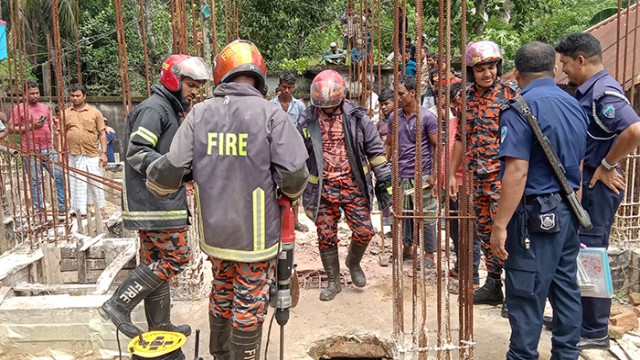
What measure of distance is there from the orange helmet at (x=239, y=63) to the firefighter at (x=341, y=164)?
1497mm

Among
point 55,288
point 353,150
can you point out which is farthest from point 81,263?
point 353,150

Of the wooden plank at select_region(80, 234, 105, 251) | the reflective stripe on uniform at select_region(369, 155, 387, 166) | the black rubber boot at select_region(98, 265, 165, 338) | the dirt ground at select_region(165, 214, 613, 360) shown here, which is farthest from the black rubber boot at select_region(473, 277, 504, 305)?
the wooden plank at select_region(80, 234, 105, 251)

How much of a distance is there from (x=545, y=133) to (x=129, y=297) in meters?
2.70

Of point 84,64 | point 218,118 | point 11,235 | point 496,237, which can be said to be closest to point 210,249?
point 218,118

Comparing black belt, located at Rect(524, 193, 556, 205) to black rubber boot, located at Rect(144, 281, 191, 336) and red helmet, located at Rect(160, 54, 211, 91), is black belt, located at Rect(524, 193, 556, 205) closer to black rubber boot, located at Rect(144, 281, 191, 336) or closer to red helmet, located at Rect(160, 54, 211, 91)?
red helmet, located at Rect(160, 54, 211, 91)

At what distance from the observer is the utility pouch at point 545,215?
9.41 ft

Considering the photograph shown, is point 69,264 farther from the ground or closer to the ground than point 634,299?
farther from the ground

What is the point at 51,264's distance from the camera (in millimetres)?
5543

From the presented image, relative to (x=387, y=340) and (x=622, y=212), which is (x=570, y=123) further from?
(x=622, y=212)

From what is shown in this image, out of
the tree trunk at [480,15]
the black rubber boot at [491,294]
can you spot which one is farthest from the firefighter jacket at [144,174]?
the tree trunk at [480,15]

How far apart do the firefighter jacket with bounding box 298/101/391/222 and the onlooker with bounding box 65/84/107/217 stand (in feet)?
12.4

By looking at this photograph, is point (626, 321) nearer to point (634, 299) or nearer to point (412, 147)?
point (634, 299)

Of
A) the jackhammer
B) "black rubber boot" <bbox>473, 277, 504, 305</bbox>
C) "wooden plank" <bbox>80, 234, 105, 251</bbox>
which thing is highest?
the jackhammer

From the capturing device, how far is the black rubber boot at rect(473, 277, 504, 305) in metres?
4.48
